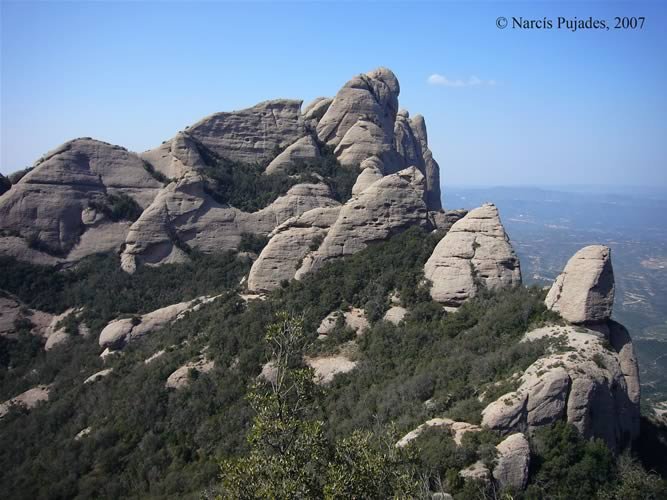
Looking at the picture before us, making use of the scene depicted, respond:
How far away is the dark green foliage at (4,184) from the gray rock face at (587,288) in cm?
5205

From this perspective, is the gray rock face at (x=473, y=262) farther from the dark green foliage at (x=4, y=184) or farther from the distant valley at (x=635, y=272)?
the dark green foliage at (x=4, y=184)

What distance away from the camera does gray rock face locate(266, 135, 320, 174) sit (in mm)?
57750

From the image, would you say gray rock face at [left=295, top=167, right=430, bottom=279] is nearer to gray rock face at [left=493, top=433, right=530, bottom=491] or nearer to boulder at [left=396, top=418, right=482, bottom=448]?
boulder at [left=396, top=418, right=482, bottom=448]

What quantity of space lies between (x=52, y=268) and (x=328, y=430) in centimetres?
3633

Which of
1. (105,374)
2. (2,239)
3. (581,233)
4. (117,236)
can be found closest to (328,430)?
(105,374)

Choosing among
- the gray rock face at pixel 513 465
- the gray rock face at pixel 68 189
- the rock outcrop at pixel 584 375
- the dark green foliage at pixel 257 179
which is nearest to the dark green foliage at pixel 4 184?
the gray rock face at pixel 68 189

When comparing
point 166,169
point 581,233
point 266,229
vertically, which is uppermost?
point 166,169

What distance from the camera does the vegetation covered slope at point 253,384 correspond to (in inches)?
789

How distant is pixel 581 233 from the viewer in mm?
191000

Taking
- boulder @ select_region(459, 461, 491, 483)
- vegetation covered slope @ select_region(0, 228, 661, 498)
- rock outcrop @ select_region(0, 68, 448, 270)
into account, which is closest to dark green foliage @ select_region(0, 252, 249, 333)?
rock outcrop @ select_region(0, 68, 448, 270)

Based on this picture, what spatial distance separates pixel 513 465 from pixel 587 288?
35.2 ft

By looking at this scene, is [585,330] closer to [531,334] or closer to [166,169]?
[531,334]

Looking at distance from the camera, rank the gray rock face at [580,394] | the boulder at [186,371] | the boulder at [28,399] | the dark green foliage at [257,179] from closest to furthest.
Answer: the gray rock face at [580,394] → the boulder at [186,371] → the boulder at [28,399] → the dark green foliage at [257,179]

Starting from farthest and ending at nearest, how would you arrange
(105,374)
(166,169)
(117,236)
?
1. (166,169)
2. (117,236)
3. (105,374)
